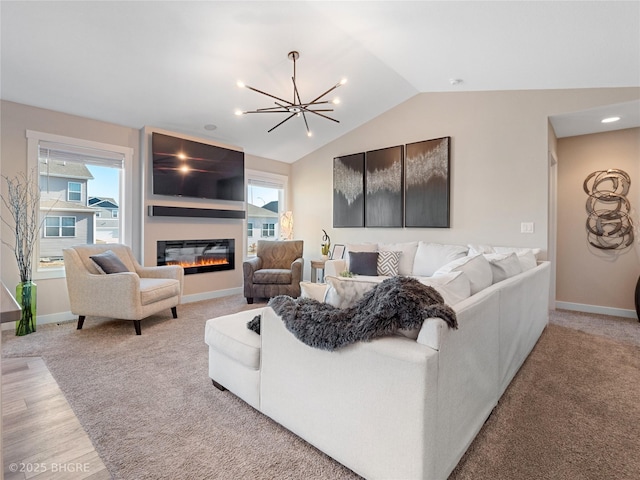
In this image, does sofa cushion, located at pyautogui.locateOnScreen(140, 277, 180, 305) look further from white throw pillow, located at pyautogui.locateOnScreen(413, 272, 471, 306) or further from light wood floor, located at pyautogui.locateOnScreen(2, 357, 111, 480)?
white throw pillow, located at pyautogui.locateOnScreen(413, 272, 471, 306)

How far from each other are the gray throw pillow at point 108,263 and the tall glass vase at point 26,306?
643 mm

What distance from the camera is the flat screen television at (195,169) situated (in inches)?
163

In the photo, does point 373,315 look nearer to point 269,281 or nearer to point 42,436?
point 42,436

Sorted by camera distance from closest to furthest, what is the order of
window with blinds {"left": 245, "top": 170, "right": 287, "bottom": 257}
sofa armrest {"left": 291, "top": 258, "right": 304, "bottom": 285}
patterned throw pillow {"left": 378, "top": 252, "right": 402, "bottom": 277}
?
1. patterned throw pillow {"left": 378, "top": 252, "right": 402, "bottom": 277}
2. sofa armrest {"left": 291, "top": 258, "right": 304, "bottom": 285}
3. window with blinds {"left": 245, "top": 170, "right": 287, "bottom": 257}

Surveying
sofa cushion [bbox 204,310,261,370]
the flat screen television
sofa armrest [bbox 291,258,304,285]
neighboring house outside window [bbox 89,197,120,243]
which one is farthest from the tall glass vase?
sofa armrest [bbox 291,258,304,285]

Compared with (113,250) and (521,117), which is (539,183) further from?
(113,250)

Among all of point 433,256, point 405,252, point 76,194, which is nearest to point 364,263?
point 405,252

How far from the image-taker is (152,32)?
2.69 metres

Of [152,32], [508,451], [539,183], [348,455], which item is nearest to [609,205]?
[539,183]

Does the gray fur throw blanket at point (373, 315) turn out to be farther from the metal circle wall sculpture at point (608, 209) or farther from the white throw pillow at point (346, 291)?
the metal circle wall sculpture at point (608, 209)

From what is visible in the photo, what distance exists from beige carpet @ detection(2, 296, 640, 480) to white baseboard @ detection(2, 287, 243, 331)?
2.15 feet

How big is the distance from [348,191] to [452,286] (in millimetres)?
3730

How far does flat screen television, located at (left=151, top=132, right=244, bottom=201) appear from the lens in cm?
415

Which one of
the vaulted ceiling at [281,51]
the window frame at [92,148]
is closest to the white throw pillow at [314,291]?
the vaulted ceiling at [281,51]
